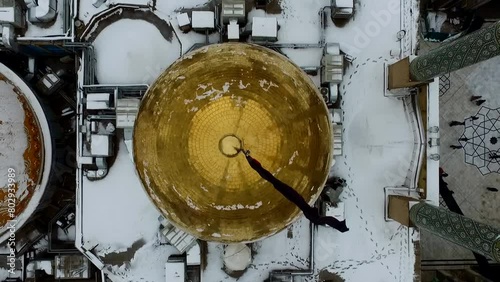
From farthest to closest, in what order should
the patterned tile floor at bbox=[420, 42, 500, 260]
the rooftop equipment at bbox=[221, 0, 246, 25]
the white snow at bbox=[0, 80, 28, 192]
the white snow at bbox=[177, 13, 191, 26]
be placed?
the patterned tile floor at bbox=[420, 42, 500, 260], the white snow at bbox=[0, 80, 28, 192], the white snow at bbox=[177, 13, 191, 26], the rooftop equipment at bbox=[221, 0, 246, 25]

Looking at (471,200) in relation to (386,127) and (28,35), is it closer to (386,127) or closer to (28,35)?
(386,127)

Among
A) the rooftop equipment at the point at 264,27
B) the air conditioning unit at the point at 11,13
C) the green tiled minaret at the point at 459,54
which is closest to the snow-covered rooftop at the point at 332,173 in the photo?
the rooftop equipment at the point at 264,27

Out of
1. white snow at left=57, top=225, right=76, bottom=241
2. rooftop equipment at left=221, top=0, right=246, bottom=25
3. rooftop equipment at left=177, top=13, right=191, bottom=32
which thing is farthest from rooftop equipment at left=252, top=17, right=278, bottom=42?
white snow at left=57, top=225, right=76, bottom=241

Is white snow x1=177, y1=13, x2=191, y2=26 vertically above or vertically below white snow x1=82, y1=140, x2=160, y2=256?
above

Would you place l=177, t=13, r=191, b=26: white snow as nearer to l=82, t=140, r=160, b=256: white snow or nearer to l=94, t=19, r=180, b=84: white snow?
l=94, t=19, r=180, b=84: white snow

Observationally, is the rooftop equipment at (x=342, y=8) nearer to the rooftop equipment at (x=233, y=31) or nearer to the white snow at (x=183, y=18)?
the rooftop equipment at (x=233, y=31)

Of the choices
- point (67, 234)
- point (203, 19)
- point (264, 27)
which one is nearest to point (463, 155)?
point (264, 27)

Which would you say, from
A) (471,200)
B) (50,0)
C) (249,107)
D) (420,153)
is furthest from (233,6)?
(471,200)

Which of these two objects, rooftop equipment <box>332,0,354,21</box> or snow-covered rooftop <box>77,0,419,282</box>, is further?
snow-covered rooftop <box>77,0,419,282</box>
